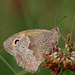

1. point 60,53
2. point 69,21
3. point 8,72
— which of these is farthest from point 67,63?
point 69,21

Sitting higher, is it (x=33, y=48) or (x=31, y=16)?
(x=31, y=16)

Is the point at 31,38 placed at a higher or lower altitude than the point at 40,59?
higher

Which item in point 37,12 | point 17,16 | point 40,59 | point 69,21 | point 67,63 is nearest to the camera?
point 67,63

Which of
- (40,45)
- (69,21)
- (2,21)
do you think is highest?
(2,21)

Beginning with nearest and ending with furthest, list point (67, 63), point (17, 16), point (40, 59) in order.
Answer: point (67, 63) < point (40, 59) < point (17, 16)

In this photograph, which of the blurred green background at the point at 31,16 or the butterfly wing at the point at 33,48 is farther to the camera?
the blurred green background at the point at 31,16

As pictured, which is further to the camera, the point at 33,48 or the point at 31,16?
the point at 31,16

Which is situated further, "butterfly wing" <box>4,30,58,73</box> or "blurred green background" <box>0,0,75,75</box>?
"blurred green background" <box>0,0,75,75</box>

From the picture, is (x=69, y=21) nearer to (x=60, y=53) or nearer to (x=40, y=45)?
(x=40, y=45)
